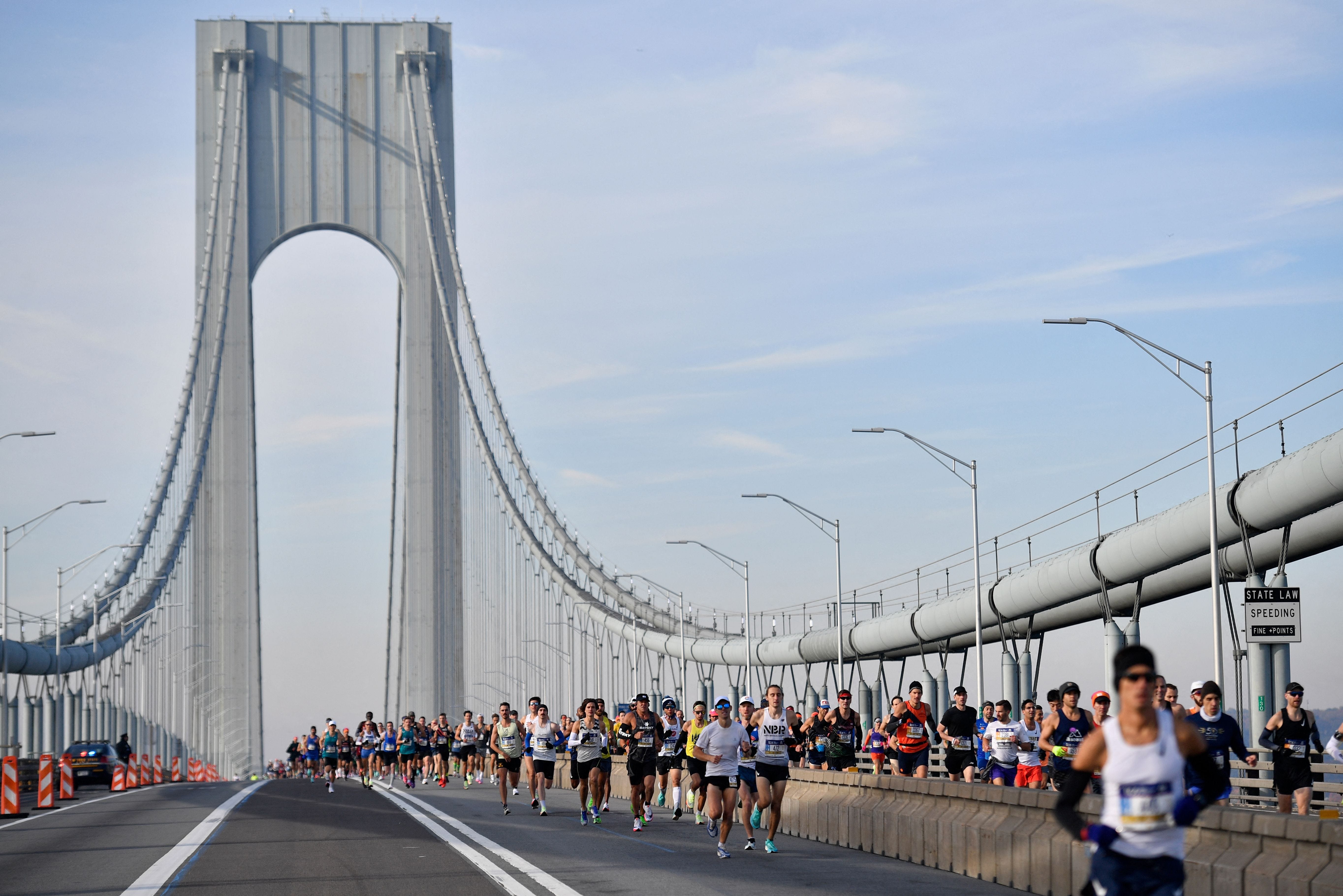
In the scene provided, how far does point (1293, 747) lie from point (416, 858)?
762 cm

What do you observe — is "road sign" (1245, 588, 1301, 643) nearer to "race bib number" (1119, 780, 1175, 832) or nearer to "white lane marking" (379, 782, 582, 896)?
"white lane marking" (379, 782, 582, 896)

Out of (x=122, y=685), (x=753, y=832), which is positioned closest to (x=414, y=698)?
(x=122, y=685)

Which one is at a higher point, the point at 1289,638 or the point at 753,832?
the point at 1289,638

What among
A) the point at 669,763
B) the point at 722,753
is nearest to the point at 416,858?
the point at 722,753

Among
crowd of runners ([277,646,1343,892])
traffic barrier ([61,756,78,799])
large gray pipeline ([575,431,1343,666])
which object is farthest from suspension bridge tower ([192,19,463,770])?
crowd of runners ([277,646,1343,892])

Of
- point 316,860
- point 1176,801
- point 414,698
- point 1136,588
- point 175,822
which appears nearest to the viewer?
point 1176,801

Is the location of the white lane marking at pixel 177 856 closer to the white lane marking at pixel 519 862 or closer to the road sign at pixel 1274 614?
the white lane marking at pixel 519 862

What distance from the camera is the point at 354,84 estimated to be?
7794 cm

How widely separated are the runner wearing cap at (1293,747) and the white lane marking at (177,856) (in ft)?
30.3

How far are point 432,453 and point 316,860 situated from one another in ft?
186

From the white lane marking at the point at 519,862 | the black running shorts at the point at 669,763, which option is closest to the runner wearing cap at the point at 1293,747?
the white lane marking at the point at 519,862

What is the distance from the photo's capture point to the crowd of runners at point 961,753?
23.2 feet

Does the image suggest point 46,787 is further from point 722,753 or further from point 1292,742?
point 1292,742

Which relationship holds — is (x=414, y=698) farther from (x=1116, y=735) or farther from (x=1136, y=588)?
(x=1116, y=735)
